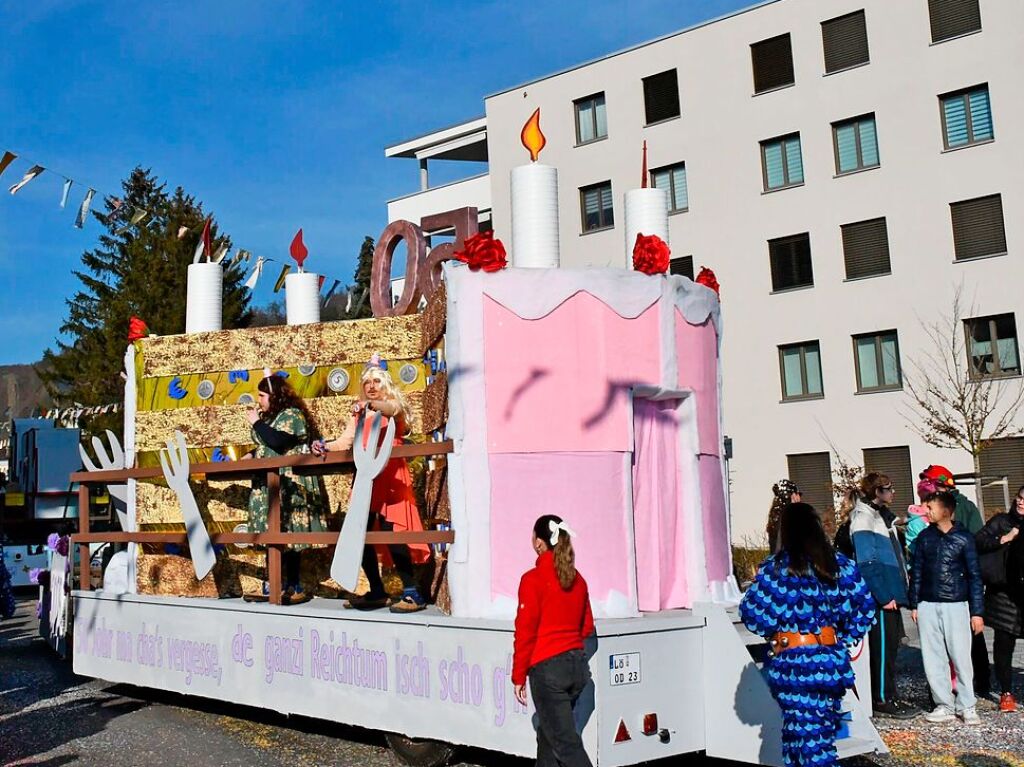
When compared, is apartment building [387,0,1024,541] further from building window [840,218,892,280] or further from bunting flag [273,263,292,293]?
bunting flag [273,263,292,293]

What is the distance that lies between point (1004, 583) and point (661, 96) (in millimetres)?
21174

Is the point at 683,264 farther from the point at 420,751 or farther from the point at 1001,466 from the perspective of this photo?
the point at 420,751

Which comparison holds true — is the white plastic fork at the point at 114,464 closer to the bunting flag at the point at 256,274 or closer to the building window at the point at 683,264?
the bunting flag at the point at 256,274

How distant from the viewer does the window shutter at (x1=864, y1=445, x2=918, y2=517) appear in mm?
24141

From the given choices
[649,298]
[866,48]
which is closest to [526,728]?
[649,298]

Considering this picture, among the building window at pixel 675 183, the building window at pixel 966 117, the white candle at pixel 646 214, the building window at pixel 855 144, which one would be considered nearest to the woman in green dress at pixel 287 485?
the white candle at pixel 646 214

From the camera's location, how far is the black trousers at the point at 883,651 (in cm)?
843

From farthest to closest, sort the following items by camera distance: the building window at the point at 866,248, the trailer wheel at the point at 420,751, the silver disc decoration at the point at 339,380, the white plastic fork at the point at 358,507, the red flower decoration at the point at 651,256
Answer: the building window at the point at 866,248
the silver disc decoration at the point at 339,380
the red flower decoration at the point at 651,256
the white plastic fork at the point at 358,507
the trailer wheel at the point at 420,751

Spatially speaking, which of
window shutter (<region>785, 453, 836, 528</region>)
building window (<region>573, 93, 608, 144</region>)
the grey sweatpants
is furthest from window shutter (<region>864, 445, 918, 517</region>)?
the grey sweatpants

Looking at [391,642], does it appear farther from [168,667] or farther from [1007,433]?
[1007,433]

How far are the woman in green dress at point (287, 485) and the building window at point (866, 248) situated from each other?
19.5 metres

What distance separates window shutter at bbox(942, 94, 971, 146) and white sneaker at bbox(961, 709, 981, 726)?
18463 mm

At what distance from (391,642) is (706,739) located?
6.43 ft

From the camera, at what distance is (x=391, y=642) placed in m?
6.90
